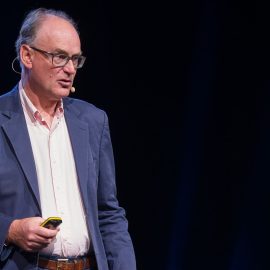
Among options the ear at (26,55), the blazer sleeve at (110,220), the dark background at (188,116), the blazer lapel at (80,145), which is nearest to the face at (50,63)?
the ear at (26,55)

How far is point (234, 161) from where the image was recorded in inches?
134

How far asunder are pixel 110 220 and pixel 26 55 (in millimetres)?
664

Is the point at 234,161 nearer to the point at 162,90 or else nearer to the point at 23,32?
the point at 162,90

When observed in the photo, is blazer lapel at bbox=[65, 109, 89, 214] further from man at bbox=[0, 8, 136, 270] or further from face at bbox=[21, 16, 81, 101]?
face at bbox=[21, 16, 81, 101]

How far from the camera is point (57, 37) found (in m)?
2.12

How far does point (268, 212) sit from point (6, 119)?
5.95 ft

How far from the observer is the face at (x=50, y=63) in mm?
2098

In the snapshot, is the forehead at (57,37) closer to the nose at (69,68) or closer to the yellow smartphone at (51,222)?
the nose at (69,68)

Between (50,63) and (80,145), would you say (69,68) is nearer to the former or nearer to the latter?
(50,63)

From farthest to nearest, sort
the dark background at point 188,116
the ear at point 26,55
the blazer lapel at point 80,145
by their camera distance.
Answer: the dark background at point 188,116 → the ear at point 26,55 → the blazer lapel at point 80,145

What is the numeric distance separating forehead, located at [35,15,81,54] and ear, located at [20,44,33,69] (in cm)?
5

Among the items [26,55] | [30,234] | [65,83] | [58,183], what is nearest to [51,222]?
[30,234]

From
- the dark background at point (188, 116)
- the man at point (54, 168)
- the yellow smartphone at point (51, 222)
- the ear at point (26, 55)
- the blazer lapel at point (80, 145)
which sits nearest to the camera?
the yellow smartphone at point (51, 222)

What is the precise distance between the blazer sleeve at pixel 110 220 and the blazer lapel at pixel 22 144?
0.30 m
